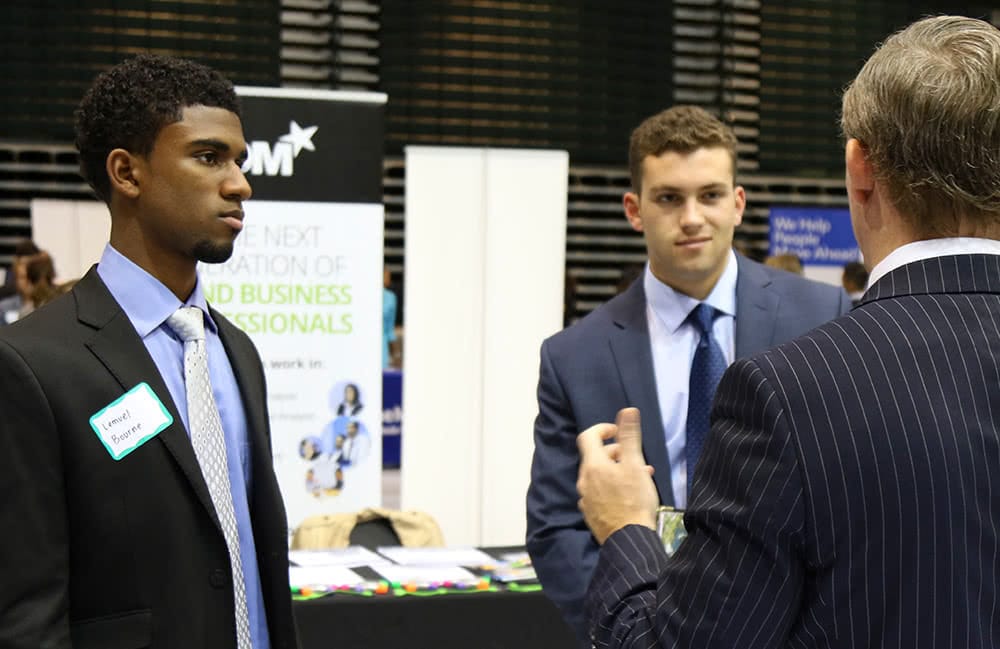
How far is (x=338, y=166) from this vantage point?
443cm

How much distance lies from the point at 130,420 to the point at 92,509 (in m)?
0.14

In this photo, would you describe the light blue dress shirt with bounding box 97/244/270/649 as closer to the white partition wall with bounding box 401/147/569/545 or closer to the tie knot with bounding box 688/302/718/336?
the tie knot with bounding box 688/302/718/336

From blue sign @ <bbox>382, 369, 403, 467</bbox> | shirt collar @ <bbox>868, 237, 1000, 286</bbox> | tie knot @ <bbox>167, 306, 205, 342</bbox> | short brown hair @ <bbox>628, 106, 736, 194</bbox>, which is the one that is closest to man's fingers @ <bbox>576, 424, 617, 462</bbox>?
shirt collar @ <bbox>868, 237, 1000, 286</bbox>

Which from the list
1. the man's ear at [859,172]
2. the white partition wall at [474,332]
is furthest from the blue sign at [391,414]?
the man's ear at [859,172]

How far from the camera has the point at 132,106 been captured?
1.92 metres

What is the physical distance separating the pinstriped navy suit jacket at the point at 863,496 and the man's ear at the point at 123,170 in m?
1.16

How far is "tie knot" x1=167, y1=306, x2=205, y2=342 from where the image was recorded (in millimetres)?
1903

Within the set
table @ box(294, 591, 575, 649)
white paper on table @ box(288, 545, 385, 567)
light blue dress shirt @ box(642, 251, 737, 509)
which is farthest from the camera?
white paper on table @ box(288, 545, 385, 567)

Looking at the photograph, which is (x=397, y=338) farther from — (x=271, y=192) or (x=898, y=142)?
(x=898, y=142)

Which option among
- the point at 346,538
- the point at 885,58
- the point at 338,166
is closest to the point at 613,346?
the point at 885,58

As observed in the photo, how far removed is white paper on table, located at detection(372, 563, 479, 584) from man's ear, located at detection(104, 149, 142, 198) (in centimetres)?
158

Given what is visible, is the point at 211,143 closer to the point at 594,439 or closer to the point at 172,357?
the point at 172,357

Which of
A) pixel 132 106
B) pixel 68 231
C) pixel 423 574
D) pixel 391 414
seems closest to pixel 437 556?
pixel 423 574

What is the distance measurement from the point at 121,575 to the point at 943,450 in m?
1.16
